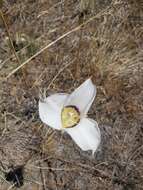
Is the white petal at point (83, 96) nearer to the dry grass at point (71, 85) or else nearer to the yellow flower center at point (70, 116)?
the yellow flower center at point (70, 116)

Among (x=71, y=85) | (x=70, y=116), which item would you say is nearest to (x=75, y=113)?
(x=70, y=116)

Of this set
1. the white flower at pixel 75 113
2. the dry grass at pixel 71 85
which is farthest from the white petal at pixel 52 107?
the dry grass at pixel 71 85

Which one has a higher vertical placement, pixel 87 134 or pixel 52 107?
pixel 52 107

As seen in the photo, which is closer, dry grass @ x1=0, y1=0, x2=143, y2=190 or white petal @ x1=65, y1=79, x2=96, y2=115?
white petal @ x1=65, y1=79, x2=96, y2=115

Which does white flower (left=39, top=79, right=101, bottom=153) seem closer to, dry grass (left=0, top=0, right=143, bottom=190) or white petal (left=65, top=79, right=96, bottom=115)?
white petal (left=65, top=79, right=96, bottom=115)

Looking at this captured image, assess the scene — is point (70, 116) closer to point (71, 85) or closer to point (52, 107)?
point (52, 107)

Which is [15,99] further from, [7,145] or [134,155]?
[134,155]

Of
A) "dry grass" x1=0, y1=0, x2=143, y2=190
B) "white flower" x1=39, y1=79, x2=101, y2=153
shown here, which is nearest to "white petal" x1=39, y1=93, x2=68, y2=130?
"white flower" x1=39, y1=79, x2=101, y2=153

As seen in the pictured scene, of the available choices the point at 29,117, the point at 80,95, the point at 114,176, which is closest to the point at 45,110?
the point at 80,95
